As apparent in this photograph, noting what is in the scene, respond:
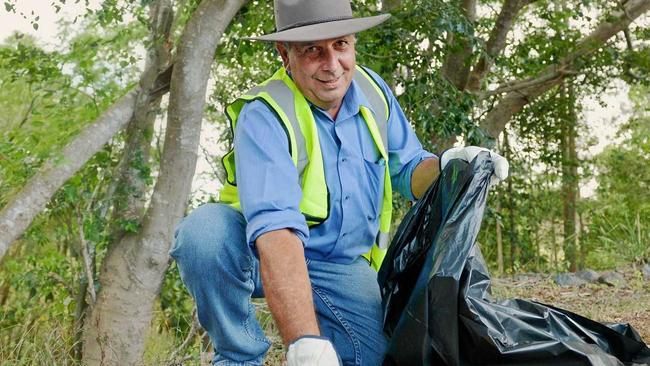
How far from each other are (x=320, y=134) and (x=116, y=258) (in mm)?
4281

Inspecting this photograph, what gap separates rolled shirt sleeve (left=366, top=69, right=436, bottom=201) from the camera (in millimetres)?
3309

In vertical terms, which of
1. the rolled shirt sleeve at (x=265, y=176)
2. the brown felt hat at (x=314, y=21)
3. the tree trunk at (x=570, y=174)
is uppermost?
the tree trunk at (x=570, y=174)

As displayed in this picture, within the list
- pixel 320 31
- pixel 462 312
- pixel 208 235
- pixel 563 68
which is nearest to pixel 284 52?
pixel 320 31

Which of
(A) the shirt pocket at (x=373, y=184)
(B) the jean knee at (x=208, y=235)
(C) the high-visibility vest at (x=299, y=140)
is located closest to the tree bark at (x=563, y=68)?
(A) the shirt pocket at (x=373, y=184)

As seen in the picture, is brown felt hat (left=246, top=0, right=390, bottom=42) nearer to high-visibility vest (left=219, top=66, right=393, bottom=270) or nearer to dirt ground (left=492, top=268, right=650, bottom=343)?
high-visibility vest (left=219, top=66, right=393, bottom=270)

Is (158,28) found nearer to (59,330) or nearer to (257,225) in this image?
(59,330)

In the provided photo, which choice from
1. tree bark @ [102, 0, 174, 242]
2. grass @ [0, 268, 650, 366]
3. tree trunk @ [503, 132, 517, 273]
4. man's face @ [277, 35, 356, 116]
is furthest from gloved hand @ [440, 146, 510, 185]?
tree trunk @ [503, 132, 517, 273]

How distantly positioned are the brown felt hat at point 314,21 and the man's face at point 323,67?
50 millimetres

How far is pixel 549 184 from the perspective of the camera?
14.2m

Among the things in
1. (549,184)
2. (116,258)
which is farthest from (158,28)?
(549,184)

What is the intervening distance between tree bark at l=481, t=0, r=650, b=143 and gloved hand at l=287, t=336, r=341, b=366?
7908 millimetres

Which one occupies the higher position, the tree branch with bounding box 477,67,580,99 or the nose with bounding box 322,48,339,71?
the tree branch with bounding box 477,67,580,99

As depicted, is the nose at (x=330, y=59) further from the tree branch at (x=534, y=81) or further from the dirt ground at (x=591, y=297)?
the tree branch at (x=534, y=81)

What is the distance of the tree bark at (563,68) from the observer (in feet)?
33.0
